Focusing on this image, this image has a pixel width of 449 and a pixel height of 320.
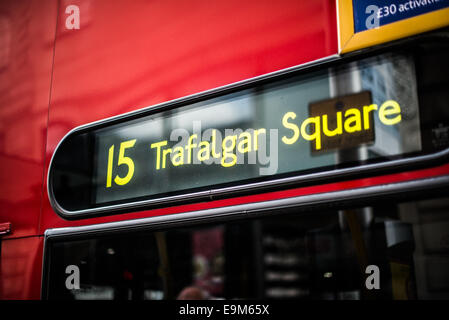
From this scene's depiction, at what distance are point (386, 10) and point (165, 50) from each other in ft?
2.56

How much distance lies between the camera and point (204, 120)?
1437mm

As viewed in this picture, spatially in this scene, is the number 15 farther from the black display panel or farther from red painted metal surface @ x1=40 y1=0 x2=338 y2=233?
red painted metal surface @ x1=40 y1=0 x2=338 y2=233

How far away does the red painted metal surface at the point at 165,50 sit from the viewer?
1.38 meters

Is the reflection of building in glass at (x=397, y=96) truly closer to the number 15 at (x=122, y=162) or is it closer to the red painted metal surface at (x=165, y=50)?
the red painted metal surface at (x=165, y=50)

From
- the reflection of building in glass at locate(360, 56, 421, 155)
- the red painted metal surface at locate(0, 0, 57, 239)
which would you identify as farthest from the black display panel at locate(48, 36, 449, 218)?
the red painted metal surface at locate(0, 0, 57, 239)

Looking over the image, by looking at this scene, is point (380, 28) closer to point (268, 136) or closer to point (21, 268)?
point (268, 136)

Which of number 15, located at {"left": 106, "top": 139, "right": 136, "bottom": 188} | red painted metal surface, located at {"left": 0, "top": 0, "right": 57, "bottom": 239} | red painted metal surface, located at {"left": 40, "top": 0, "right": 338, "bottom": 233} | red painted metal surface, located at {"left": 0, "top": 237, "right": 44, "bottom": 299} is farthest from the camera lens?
red painted metal surface, located at {"left": 0, "top": 0, "right": 57, "bottom": 239}

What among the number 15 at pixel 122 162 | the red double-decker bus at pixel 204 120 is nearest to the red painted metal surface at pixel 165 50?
the red double-decker bus at pixel 204 120

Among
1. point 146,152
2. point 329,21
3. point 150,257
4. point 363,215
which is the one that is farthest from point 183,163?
point 363,215

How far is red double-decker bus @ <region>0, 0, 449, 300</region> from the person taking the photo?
1119 mm

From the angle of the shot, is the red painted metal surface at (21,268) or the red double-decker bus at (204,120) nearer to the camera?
the red double-decker bus at (204,120)

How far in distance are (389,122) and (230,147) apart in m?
0.45

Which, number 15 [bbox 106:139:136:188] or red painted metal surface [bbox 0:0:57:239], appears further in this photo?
red painted metal surface [bbox 0:0:57:239]

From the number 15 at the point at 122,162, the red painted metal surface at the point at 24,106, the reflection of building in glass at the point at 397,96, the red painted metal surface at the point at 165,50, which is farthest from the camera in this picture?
the red painted metal surface at the point at 24,106
